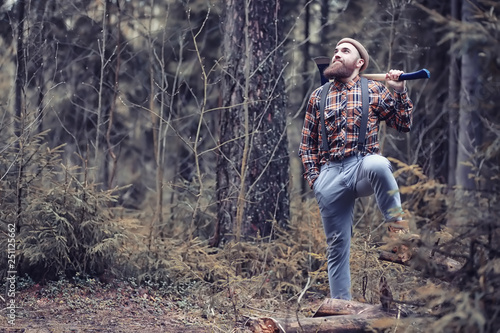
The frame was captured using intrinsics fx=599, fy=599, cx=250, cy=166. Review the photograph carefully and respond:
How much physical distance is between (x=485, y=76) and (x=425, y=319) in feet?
4.56

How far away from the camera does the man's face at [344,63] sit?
18.5 ft

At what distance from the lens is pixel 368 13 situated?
13.9m

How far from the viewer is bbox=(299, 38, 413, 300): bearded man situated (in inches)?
210

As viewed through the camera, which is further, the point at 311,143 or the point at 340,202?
the point at 311,143

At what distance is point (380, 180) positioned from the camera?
5090 millimetres

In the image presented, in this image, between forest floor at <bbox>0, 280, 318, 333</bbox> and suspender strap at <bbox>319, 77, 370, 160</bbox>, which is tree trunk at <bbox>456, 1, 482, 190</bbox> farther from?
suspender strap at <bbox>319, 77, 370, 160</bbox>

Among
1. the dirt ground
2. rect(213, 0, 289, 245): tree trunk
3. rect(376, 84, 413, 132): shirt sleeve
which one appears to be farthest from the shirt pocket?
rect(213, 0, 289, 245): tree trunk

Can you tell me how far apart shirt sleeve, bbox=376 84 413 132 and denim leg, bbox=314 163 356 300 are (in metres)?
0.75

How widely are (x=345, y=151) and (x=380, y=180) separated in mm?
457

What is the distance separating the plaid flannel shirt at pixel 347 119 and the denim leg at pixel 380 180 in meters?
0.25

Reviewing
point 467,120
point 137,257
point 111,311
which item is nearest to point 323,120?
point 111,311

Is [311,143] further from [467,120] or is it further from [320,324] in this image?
[467,120]

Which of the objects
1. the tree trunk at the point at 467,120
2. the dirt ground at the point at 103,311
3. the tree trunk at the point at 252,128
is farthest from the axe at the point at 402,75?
the tree trunk at the point at 467,120

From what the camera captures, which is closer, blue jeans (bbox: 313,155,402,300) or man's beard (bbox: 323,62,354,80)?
blue jeans (bbox: 313,155,402,300)
